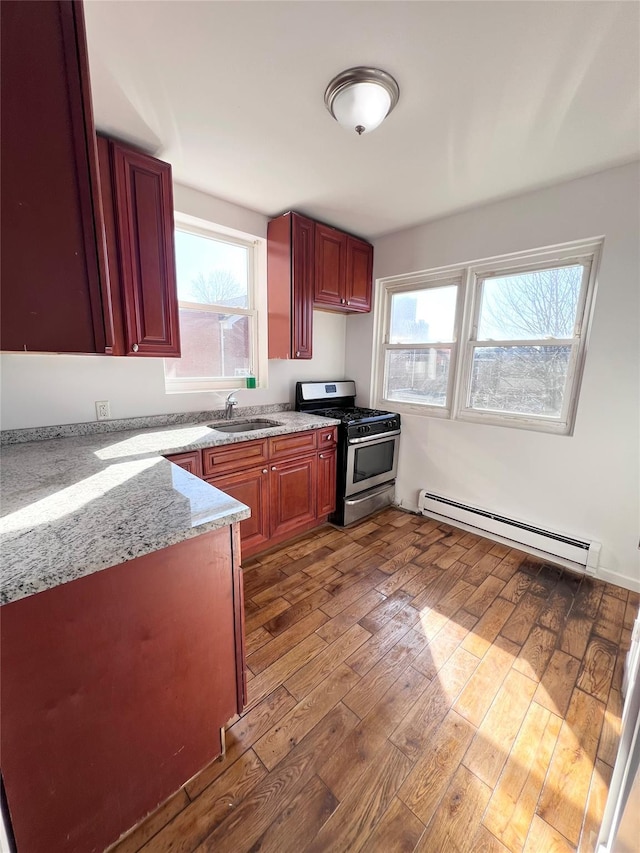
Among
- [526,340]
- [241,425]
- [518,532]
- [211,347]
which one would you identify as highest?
[526,340]

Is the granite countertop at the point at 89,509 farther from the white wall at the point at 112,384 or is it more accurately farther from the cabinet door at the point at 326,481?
the cabinet door at the point at 326,481

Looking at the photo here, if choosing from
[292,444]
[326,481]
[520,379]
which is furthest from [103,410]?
[520,379]

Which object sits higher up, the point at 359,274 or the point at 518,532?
the point at 359,274

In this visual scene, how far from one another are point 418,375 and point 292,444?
1402 mm

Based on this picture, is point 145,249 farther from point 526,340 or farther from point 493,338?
point 526,340

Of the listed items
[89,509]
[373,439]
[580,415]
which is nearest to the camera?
[89,509]

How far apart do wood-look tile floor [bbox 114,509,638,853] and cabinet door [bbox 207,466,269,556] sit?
0.65 feet

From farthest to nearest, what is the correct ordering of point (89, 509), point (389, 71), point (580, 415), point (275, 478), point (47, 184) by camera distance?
point (275, 478), point (580, 415), point (389, 71), point (89, 509), point (47, 184)

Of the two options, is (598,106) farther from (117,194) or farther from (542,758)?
(542,758)

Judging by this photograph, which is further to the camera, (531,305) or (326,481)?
(326,481)

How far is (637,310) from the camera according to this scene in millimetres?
1934

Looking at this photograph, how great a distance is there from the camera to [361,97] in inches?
53.8

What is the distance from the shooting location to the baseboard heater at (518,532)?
2.22 metres

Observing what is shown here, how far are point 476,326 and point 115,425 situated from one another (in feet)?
8.88
